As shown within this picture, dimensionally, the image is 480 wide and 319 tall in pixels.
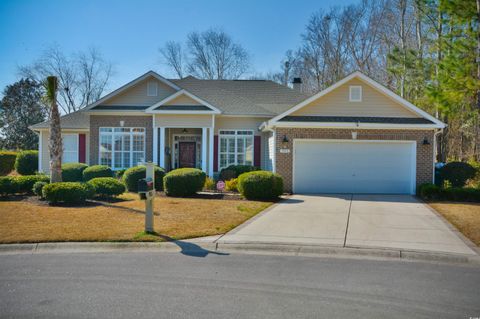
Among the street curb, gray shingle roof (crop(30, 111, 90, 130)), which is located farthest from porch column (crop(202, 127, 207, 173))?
the street curb

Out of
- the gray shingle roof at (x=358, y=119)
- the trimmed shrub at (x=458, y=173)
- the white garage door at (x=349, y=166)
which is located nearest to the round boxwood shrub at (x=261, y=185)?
the white garage door at (x=349, y=166)

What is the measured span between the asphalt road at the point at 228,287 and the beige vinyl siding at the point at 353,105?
1139 cm

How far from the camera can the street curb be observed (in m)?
7.85

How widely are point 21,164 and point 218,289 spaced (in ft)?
83.9

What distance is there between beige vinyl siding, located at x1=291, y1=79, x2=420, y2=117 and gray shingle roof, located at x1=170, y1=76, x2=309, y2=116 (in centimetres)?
452

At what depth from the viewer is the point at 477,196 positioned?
49.4 feet

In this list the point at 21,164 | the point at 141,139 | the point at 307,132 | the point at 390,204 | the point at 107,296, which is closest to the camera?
the point at 107,296

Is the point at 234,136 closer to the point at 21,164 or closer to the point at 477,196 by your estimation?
the point at 477,196

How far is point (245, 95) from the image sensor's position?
25594mm

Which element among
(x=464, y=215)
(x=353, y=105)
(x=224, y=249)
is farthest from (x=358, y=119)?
(x=224, y=249)

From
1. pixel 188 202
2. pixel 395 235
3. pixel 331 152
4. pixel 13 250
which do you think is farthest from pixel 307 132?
pixel 13 250

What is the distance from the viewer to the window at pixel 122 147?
863 inches

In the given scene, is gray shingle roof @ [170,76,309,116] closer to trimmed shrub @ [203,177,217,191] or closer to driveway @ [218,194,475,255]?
trimmed shrub @ [203,177,217,191]

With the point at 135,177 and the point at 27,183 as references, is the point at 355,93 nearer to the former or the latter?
the point at 135,177
